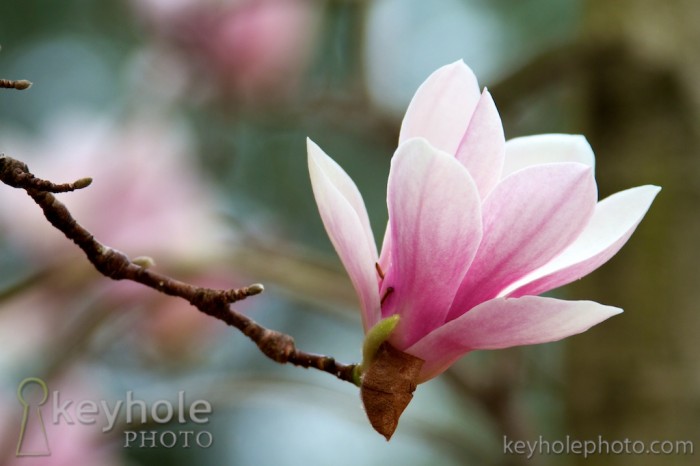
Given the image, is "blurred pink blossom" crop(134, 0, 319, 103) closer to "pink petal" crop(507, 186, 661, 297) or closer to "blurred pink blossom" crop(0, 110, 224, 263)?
"blurred pink blossom" crop(0, 110, 224, 263)

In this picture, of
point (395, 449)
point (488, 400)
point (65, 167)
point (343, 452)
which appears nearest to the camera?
point (488, 400)

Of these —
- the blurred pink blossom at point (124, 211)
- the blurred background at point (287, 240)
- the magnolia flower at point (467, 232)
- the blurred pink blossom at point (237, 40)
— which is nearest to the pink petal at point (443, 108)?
the magnolia flower at point (467, 232)

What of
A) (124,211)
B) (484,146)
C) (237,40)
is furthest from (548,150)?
(237,40)

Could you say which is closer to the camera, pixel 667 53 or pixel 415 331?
pixel 415 331

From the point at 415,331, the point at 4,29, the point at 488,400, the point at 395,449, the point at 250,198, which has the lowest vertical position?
the point at 415,331

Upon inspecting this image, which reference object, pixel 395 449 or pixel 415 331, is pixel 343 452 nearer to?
pixel 395 449

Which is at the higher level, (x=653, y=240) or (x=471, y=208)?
(x=653, y=240)

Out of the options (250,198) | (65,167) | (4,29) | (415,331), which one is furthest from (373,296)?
(4,29)
